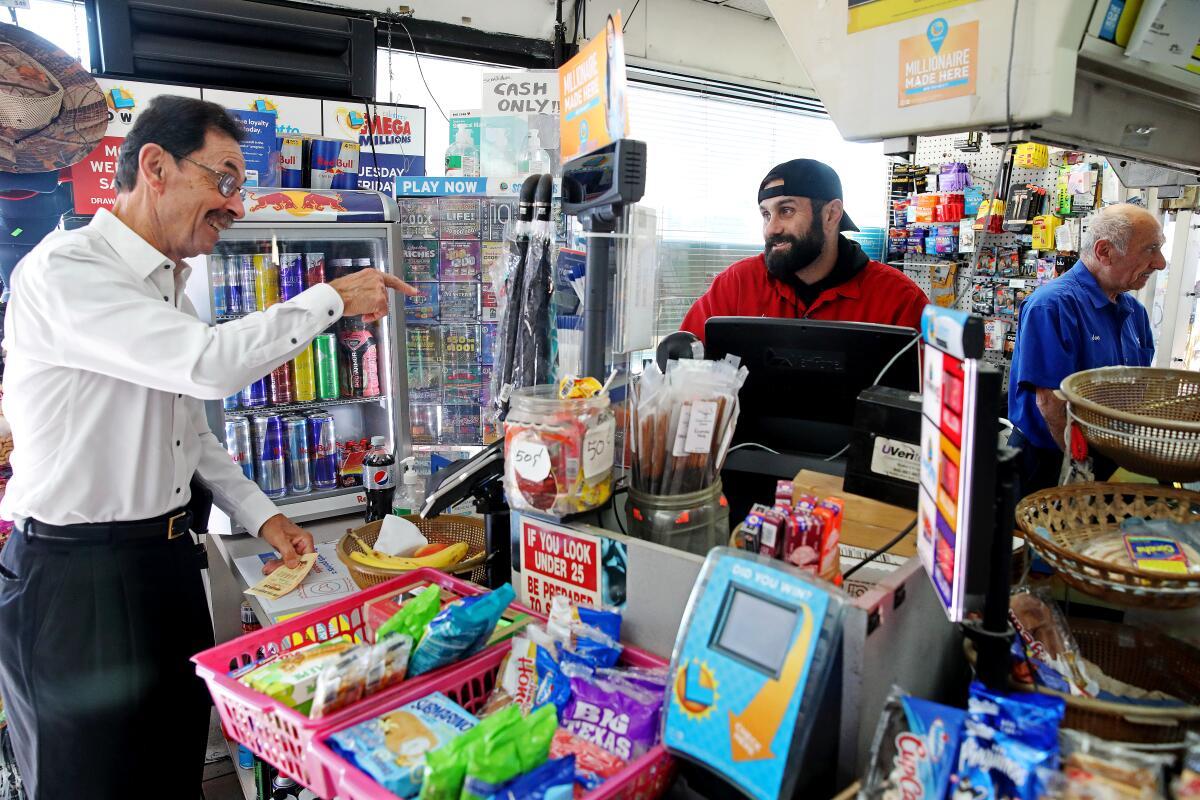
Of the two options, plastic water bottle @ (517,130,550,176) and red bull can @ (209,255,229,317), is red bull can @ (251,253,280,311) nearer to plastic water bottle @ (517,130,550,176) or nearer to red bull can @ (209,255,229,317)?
red bull can @ (209,255,229,317)

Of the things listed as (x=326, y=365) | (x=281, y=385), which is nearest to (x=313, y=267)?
(x=326, y=365)

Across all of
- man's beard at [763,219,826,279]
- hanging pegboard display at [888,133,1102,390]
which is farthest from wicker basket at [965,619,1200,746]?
hanging pegboard display at [888,133,1102,390]

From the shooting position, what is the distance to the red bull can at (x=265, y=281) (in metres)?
3.38

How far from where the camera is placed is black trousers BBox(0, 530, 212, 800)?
6.09 feet

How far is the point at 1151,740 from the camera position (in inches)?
38.2

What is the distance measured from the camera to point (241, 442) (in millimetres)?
3439

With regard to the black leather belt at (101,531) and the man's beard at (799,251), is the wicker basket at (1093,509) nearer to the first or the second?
the man's beard at (799,251)

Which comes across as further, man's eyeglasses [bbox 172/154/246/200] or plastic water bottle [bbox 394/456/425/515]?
plastic water bottle [bbox 394/456/425/515]

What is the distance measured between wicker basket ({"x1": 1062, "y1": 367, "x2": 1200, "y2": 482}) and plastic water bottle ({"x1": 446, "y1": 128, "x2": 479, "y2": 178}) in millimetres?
3059

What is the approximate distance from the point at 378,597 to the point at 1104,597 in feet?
4.10

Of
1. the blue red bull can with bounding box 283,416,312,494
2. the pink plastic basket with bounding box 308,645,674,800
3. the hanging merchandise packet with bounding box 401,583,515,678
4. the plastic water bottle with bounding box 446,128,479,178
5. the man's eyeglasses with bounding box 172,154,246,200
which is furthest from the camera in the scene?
the plastic water bottle with bounding box 446,128,479,178

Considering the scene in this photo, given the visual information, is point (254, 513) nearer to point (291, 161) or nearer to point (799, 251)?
point (291, 161)

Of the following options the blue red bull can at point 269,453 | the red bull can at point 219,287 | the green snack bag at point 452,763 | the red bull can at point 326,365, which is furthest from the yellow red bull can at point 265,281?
the green snack bag at point 452,763

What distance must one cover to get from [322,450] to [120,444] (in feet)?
5.80
